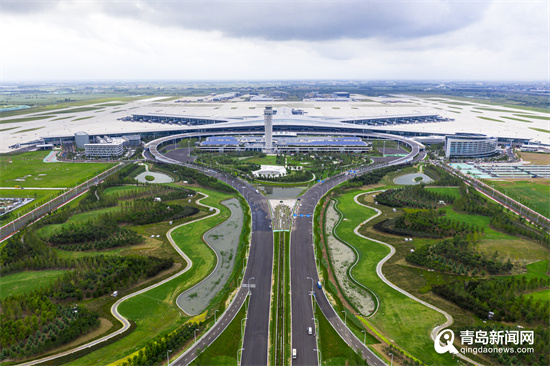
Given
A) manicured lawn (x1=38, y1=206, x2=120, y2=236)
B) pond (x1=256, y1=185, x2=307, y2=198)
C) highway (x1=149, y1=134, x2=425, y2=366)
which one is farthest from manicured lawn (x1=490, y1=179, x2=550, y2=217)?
manicured lawn (x1=38, y1=206, x2=120, y2=236)

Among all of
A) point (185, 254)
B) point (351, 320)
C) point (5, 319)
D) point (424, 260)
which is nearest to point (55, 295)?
point (5, 319)

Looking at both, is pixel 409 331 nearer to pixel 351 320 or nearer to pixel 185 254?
pixel 351 320

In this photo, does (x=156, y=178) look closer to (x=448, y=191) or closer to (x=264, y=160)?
(x=264, y=160)

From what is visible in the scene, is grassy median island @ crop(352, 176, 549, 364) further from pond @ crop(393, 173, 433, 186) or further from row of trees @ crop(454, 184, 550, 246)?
pond @ crop(393, 173, 433, 186)

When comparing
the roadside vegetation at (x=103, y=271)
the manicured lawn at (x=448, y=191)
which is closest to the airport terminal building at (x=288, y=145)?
the manicured lawn at (x=448, y=191)

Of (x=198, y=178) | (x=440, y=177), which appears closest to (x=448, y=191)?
(x=440, y=177)

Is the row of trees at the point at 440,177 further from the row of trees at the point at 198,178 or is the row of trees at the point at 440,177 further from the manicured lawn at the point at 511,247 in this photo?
the row of trees at the point at 198,178
